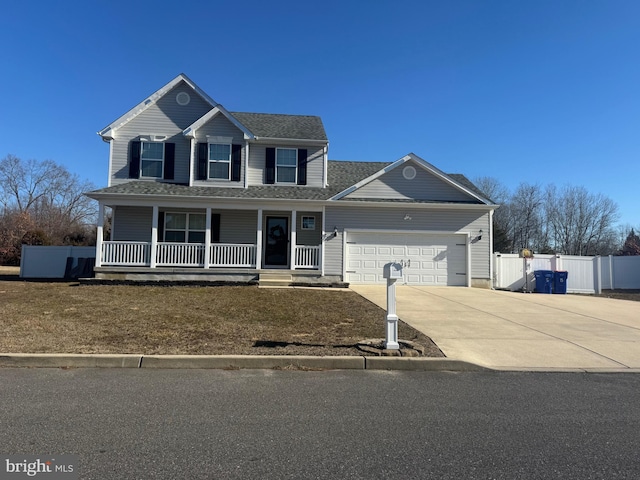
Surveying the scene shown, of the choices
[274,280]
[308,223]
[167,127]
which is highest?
[167,127]

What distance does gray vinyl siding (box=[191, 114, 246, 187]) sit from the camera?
17141 mm

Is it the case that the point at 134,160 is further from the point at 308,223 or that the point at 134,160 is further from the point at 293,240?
the point at 308,223

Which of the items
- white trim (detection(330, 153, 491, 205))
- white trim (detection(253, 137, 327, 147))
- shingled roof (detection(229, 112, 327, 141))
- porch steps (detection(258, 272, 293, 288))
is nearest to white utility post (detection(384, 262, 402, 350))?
porch steps (detection(258, 272, 293, 288))

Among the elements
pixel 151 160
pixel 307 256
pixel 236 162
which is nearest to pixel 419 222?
pixel 307 256

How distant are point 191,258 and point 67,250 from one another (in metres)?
7.88

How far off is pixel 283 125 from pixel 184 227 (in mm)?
6380

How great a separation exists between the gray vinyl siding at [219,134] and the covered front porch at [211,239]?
3.68 feet

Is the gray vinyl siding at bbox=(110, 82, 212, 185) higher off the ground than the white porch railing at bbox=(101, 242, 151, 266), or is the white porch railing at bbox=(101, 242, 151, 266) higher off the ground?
the gray vinyl siding at bbox=(110, 82, 212, 185)

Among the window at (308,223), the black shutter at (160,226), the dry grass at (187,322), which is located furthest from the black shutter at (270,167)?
the dry grass at (187,322)

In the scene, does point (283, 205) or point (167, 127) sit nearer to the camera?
point (283, 205)

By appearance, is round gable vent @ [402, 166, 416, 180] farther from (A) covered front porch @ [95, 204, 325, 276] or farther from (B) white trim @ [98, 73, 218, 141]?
(B) white trim @ [98, 73, 218, 141]

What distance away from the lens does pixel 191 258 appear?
52.5 ft

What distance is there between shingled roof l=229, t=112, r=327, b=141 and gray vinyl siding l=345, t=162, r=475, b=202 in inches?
118

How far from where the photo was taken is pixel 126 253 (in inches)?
621
